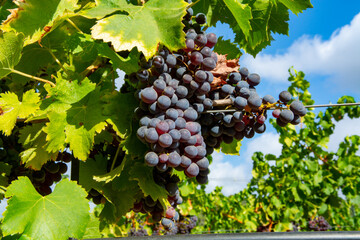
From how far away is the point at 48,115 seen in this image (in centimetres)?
103

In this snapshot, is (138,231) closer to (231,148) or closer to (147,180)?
(231,148)

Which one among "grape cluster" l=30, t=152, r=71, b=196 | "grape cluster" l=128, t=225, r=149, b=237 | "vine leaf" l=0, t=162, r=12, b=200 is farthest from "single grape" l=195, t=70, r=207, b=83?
"grape cluster" l=128, t=225, r=149, b=237

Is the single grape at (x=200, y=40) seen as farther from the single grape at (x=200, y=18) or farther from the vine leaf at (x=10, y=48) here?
the vine leaf at (x=10, y=48)

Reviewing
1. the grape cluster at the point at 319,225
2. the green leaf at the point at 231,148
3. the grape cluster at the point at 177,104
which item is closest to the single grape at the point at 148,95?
the grape cluster at the point at 177,104

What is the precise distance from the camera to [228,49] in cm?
142

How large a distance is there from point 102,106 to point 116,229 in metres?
2.20

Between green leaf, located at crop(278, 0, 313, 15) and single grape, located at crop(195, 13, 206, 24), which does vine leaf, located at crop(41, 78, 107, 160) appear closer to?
single grape, located at crop(195, 13, 206, 24)

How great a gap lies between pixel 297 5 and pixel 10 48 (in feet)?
3.04

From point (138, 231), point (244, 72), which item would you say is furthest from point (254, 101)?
point (138, 231)

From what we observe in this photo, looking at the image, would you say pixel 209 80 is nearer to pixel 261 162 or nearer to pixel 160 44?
pixel 160 44

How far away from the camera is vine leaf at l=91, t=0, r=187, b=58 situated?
0.95m

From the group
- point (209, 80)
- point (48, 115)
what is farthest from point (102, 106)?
point (209, 80)

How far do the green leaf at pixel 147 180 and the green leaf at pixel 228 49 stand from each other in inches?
22.5

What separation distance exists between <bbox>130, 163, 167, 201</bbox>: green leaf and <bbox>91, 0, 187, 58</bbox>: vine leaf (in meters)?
0.32
